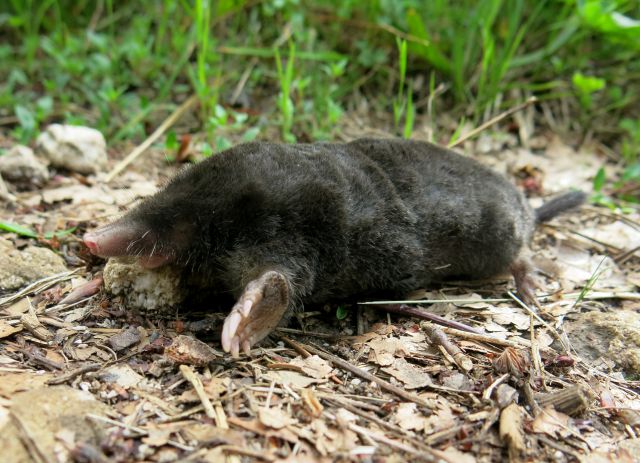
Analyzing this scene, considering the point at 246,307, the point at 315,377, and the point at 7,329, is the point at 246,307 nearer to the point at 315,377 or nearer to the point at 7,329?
the point at 315,377

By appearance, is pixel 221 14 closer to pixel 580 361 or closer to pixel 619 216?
pixel 619 216

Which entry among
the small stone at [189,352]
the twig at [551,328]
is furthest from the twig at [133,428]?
the twig at [551,328]

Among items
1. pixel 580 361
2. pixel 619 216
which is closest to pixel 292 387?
pixel 580 361

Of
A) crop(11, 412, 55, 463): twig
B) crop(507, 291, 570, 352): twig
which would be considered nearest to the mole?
crop(507, 291, 570, 352): twig

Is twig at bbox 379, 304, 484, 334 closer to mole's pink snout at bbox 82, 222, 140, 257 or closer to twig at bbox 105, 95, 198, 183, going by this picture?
mole's pink snout at bbox 82, 222, 140, 257

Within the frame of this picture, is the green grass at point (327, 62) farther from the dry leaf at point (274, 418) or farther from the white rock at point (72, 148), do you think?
the dry leaf at point (274, 418)

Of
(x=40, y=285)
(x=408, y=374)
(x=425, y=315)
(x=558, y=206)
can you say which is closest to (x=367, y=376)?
(x=408, y=374)
